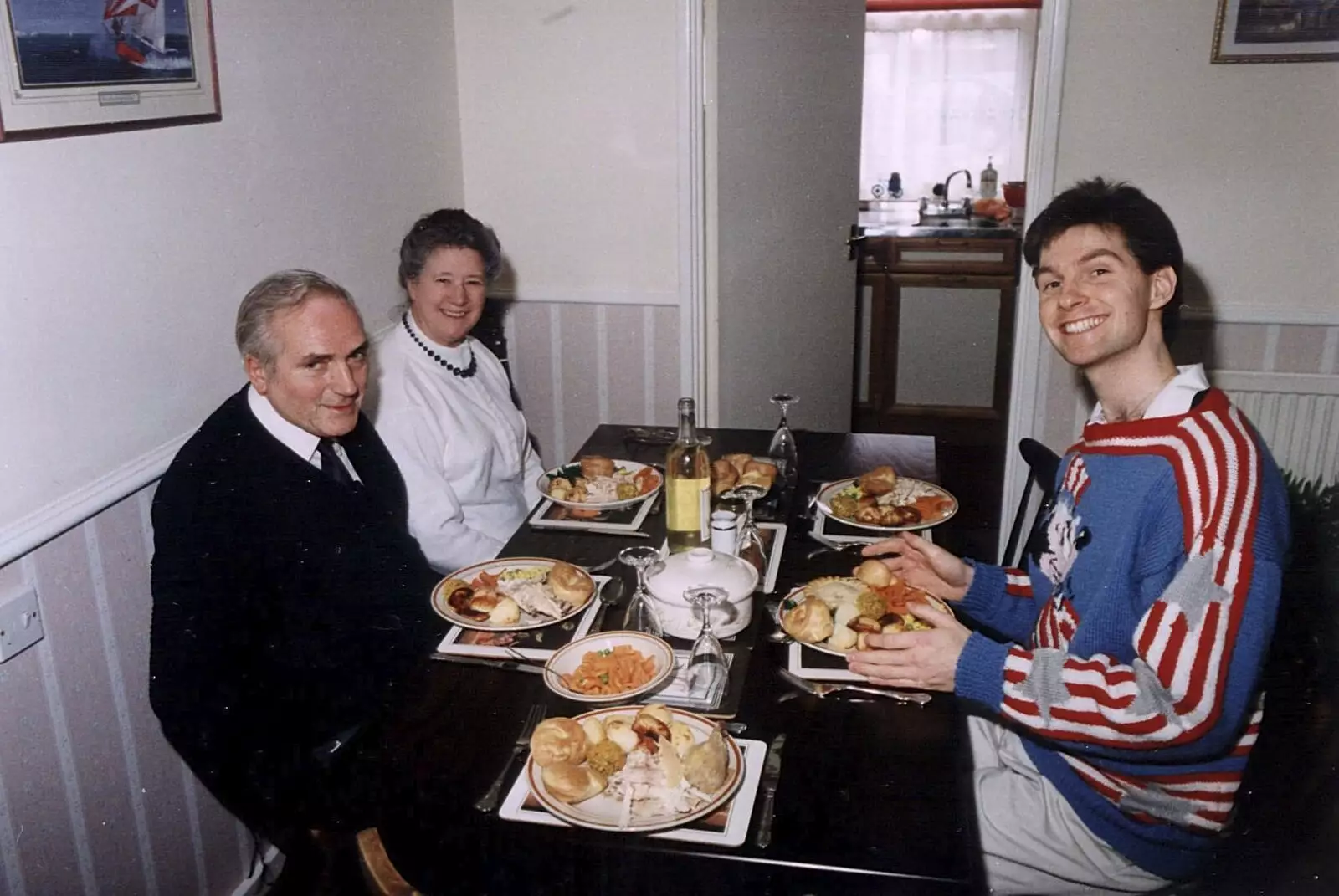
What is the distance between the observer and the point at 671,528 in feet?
6.22

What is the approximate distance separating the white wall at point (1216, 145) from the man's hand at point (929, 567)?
1.61m

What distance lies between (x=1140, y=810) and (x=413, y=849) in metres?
0.99

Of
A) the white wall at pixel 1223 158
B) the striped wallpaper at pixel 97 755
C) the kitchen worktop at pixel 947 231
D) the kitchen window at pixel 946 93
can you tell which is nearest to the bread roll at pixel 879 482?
the white wall at pixel 1223 158

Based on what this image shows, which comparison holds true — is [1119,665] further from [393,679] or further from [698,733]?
[393,679]

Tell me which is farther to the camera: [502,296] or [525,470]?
[502,296]

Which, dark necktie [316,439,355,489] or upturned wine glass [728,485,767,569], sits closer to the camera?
upturned wine glass [728,485,767,569]

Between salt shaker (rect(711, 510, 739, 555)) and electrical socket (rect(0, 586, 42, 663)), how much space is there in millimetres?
1093

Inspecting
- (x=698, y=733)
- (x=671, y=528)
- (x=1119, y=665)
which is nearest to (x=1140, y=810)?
(x=1119, y=665)

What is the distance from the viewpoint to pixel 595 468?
2260 mm

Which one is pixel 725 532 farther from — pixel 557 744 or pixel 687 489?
pixel 557 744

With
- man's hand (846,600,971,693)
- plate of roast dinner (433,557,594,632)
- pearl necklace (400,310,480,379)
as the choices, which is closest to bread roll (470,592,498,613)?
plate of roast dinner (433,557,594,632)

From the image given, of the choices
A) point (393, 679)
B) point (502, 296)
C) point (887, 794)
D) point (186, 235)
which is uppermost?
point (186, 235)

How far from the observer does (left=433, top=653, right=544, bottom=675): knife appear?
5.05 feet

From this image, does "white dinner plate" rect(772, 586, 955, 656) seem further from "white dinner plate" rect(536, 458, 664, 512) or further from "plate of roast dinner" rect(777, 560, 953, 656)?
"white dinner plate" rect(536, 458, 664, 512)
